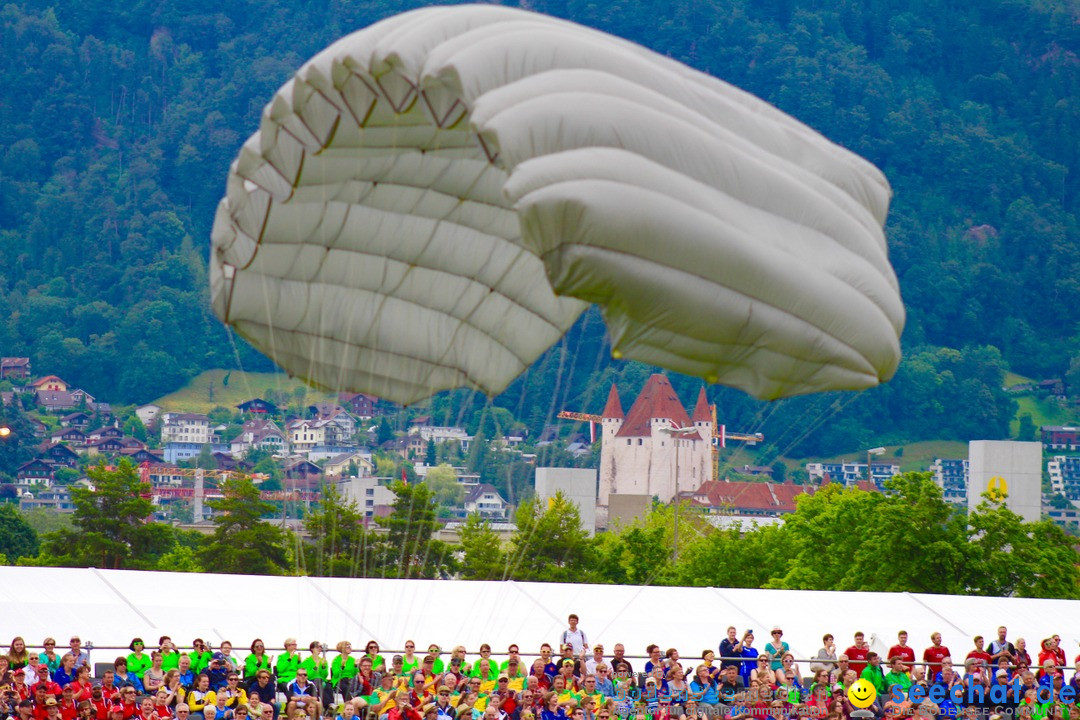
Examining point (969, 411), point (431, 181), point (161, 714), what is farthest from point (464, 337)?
point (969, 411)

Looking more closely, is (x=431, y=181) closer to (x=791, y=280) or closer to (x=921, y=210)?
(x=791, y=280)

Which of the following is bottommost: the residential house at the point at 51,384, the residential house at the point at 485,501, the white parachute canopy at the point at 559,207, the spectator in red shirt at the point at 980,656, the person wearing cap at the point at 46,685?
the person wearing cap at the point at 46,685

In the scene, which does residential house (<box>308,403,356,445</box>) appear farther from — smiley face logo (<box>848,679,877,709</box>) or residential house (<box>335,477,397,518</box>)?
smiley face logo (<box>848,679,877,709</box>)

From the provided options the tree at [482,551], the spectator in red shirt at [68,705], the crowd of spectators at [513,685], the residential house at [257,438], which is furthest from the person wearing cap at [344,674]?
the residential house at [257,438]

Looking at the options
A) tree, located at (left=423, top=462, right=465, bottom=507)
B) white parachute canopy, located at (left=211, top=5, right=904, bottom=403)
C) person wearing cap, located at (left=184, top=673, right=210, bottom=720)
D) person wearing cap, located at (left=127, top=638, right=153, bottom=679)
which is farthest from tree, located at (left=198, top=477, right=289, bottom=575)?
white parachute canopy, located at (left=211, top=5, right=904, bottom=403)

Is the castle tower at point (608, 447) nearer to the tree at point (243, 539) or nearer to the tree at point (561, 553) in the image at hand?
the tree at point (243, 539)

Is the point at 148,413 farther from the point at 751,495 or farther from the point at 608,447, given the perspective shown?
the point at 751,495
